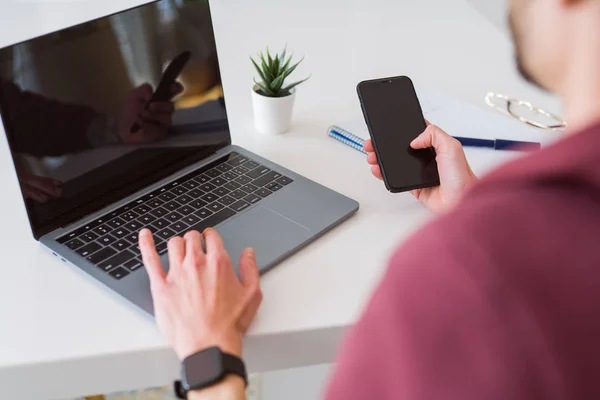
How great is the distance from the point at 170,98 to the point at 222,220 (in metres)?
0.20

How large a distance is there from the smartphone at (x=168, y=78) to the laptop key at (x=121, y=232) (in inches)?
6.0

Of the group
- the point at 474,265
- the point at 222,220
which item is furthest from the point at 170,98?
the point at 474,265

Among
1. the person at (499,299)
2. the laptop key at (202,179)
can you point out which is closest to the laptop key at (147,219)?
the laptop key at (202,179)

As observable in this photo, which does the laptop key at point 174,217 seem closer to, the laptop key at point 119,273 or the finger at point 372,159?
the laptop key at point 119,273

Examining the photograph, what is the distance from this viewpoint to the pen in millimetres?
1142

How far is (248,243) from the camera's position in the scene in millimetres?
895

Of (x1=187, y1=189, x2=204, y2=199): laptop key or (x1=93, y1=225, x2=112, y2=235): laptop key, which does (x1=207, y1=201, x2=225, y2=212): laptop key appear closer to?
(x1=187, y1=189, x2=204, y2=199): laptop key

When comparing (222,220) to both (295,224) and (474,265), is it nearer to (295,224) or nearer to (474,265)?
(295,224)

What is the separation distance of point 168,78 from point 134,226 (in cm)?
22

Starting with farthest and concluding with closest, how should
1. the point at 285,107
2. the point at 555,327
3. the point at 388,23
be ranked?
the point at 388,23 < the point at 285,107 < the point at 555,327

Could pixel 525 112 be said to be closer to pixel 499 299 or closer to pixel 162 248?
pixel 162 248

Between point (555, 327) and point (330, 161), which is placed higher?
point (555, 327)

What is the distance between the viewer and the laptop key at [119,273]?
84cm

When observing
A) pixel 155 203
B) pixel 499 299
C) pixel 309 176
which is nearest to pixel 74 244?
pixel 155 203
